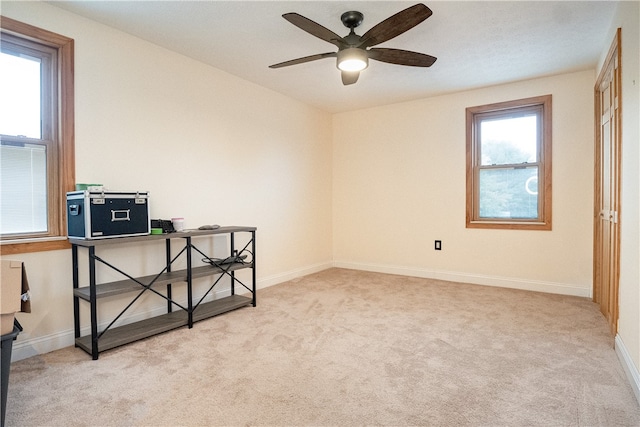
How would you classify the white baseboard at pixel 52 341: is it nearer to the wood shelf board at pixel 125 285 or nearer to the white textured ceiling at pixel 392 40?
the wood shelf board at pixel 125 285

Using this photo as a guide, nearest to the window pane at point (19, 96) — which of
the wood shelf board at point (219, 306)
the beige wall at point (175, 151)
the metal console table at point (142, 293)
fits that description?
the beige wall at point (175, 151)

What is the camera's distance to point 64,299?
8.38 ft

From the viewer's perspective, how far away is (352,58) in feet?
8.41

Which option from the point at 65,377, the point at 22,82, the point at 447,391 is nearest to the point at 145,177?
the point at 22,82

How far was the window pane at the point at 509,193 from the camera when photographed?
4.14 metres

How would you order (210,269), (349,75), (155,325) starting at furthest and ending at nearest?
(210,269), (349,75), (155,325)

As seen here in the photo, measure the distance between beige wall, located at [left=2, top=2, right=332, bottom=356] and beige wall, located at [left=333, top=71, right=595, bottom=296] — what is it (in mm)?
740

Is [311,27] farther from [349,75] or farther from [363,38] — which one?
[349,75]

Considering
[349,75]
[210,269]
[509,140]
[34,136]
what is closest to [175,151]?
[34,136]

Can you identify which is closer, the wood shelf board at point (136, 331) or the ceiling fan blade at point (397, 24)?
the ceiling fan blade at point (397, 24)

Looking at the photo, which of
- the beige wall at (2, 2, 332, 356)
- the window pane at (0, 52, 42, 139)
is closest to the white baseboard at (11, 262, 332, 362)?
the beige wall at (2, 2, 332, 356)

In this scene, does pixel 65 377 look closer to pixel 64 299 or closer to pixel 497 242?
pixel 64 299

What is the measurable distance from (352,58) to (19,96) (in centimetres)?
235

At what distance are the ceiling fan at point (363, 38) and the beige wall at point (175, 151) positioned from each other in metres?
1.33
